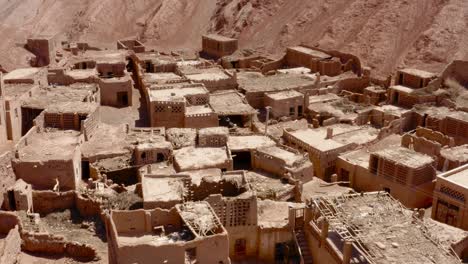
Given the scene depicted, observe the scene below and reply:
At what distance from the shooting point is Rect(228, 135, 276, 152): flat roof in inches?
962

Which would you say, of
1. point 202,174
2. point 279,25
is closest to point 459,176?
point 202,174

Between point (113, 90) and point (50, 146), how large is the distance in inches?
364

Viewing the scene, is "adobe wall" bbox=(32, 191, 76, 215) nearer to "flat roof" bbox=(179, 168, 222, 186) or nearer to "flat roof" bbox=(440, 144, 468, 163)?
"flat roof" bbox=(179, 168, 222, 186)

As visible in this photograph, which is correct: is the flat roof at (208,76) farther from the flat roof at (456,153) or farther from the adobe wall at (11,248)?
the adobe wall at (11,248)

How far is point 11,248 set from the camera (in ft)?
53.2

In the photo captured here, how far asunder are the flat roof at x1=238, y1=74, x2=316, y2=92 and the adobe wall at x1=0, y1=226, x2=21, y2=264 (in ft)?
61.9

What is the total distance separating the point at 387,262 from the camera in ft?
48.1

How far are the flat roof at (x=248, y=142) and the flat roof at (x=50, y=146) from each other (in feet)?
22.6

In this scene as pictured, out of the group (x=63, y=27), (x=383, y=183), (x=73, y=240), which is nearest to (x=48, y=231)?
(x=73, y=240)

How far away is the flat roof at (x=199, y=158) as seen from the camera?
2173 centimetres

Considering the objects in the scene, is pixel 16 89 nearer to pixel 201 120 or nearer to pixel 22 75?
pixel 22 75

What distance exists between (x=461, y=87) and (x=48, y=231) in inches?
1075

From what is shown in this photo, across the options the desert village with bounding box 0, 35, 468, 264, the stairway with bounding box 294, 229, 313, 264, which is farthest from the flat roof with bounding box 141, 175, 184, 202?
the stairway with bounding box 294, 229, 313, 264

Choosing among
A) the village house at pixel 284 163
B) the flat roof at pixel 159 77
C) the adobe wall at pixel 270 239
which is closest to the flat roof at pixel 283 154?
the village house at pixel 284 163
